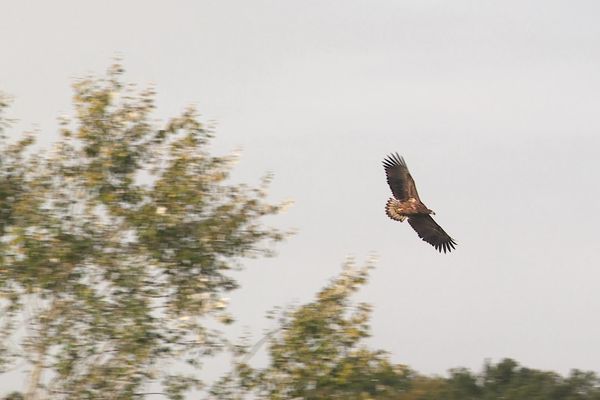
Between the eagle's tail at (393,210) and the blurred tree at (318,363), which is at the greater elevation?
the eagle's tail at (393,210)

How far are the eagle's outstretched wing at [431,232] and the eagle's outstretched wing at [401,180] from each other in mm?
491

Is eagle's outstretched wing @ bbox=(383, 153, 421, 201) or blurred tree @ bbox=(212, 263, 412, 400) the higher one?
eagle's outstretched wing @ bbox=(383, 153, 421, 201)

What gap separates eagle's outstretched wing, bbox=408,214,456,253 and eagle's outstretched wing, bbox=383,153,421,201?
0.49 metres

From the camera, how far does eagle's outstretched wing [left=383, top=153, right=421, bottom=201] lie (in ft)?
85.7

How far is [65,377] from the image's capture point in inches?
753

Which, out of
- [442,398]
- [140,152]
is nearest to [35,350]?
[140,152]

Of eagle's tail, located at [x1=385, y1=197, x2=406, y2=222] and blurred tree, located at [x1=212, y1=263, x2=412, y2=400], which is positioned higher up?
eagle's tail, located at [x1=385, y1=197, x2=406, y2=222]

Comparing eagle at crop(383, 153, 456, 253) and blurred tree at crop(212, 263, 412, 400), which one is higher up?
eagle at crop(383, 153, 456, 253)

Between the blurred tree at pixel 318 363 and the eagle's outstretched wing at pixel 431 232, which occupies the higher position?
the eagle's outstretched wing at pixel 431 232

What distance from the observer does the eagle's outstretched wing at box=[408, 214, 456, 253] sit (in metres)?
26.6

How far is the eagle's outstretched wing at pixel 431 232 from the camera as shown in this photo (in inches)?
1047

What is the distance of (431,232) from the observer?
27.1 meters

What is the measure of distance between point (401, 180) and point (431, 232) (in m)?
1.60

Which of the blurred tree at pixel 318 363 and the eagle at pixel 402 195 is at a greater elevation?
the eagle at pixel 402 195
